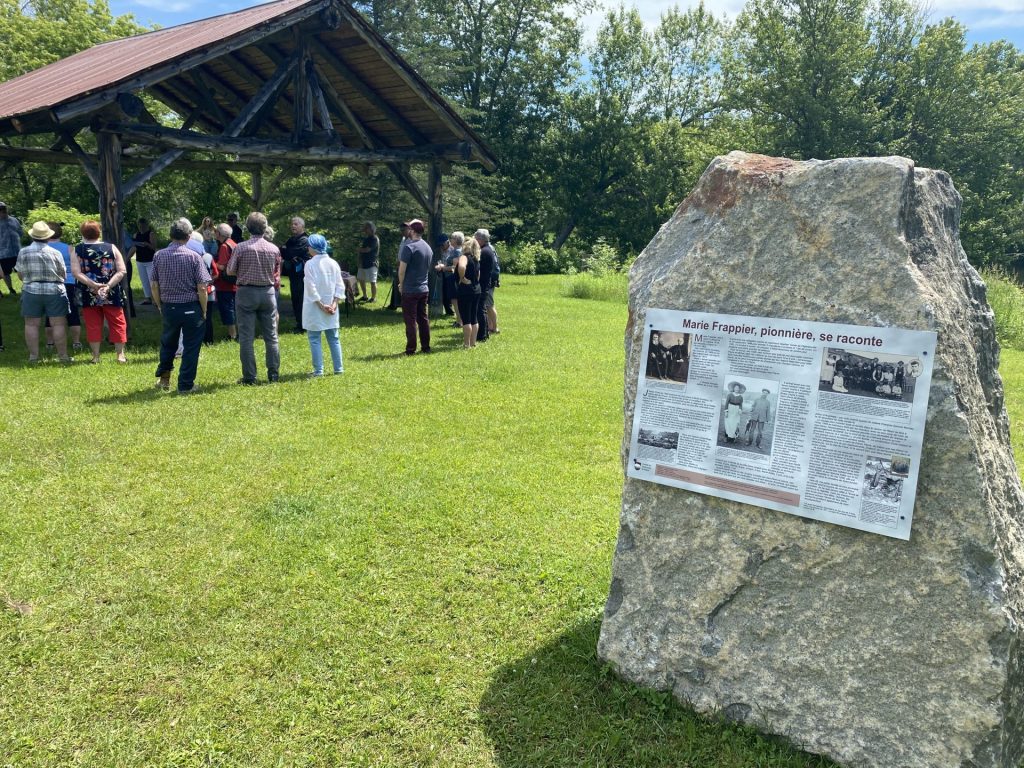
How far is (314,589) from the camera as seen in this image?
12.0 ft

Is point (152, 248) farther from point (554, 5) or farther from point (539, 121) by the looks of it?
point (554, 5)

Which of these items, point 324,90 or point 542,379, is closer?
point 542,379

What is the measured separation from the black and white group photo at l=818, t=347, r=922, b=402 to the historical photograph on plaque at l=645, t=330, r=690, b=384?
496 mm

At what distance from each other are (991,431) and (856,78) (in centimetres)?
3903

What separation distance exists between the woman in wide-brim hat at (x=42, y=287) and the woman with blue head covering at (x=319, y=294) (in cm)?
305

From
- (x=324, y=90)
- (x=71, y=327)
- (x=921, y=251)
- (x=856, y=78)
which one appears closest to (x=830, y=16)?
(x=856, y=78)

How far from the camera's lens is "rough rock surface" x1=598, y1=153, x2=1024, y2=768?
218cm

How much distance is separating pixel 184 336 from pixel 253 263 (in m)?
1.05

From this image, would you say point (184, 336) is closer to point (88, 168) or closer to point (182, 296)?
point (182, 296)

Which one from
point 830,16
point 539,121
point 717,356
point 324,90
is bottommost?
point 717,356

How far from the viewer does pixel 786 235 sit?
7.94ft

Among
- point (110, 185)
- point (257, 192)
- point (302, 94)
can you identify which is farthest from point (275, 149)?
point (257, 192)

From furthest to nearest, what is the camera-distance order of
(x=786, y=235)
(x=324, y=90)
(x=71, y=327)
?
(x=324, y=90) < (x=71, y=327) < (x=786, y=235)

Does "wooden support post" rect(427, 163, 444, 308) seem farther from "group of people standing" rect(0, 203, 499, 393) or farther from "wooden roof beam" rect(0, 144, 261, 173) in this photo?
"wooden roof beam" rect(0, 144, 261, 173)
